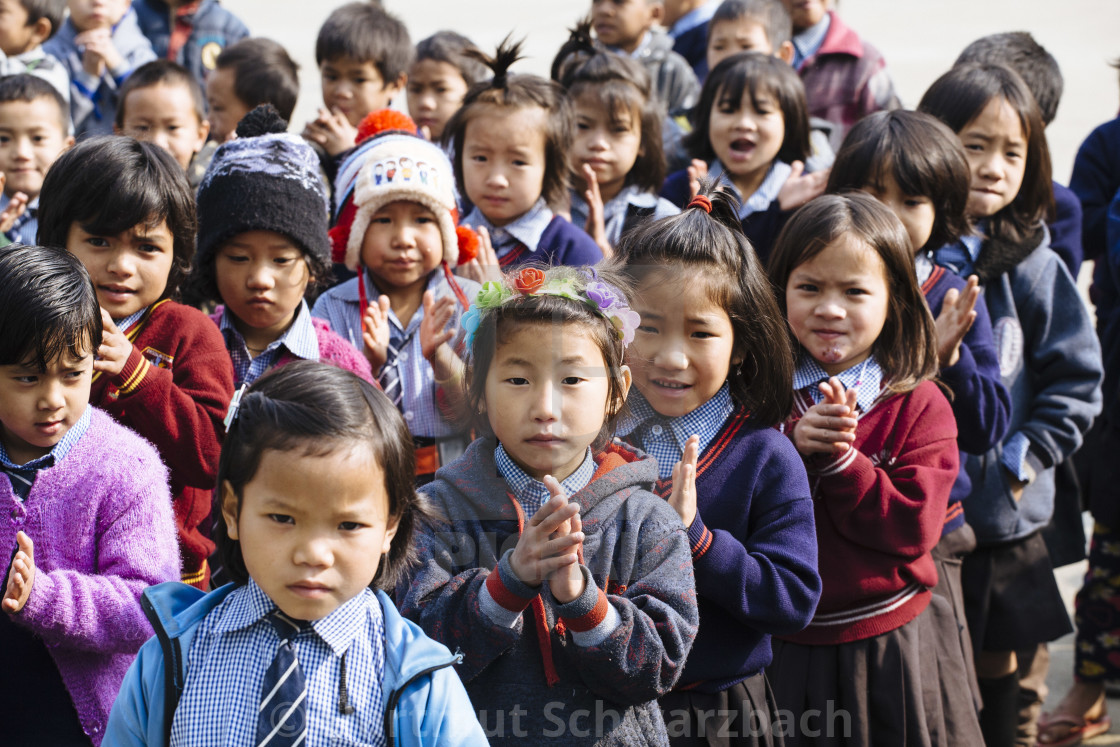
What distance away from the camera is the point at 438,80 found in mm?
4523

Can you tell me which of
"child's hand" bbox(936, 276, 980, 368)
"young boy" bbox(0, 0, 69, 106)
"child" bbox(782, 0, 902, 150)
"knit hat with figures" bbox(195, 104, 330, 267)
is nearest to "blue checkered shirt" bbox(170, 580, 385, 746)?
"knit hat with figures" bbox(195, 104, 330, 267)

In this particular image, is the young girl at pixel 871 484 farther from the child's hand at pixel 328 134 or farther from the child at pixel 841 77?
the child at pixel 841 77

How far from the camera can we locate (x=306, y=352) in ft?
8.50

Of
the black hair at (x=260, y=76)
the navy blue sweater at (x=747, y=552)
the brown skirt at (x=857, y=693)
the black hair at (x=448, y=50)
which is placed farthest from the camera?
the black hair at (x=448, y=50)

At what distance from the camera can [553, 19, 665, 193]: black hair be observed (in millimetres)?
3850

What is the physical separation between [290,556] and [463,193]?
2.19 meters

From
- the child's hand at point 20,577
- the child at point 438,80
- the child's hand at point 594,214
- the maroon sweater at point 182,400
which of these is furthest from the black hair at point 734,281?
the child at point 438,80

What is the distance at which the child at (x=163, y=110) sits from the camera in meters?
3.85

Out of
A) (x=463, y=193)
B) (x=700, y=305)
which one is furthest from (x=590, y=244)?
(x=700, y=305)

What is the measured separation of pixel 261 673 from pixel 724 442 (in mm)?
968

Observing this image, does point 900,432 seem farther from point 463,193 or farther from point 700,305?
point 463,193

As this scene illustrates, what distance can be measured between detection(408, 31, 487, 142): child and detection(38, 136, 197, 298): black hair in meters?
2.23

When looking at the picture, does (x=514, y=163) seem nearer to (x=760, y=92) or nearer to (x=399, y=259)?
(x=399, y=259)

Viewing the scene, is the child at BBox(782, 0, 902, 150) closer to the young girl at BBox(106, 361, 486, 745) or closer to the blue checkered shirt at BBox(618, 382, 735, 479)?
the blue checkered shirt at BBox(618, 382, 735, 479)
